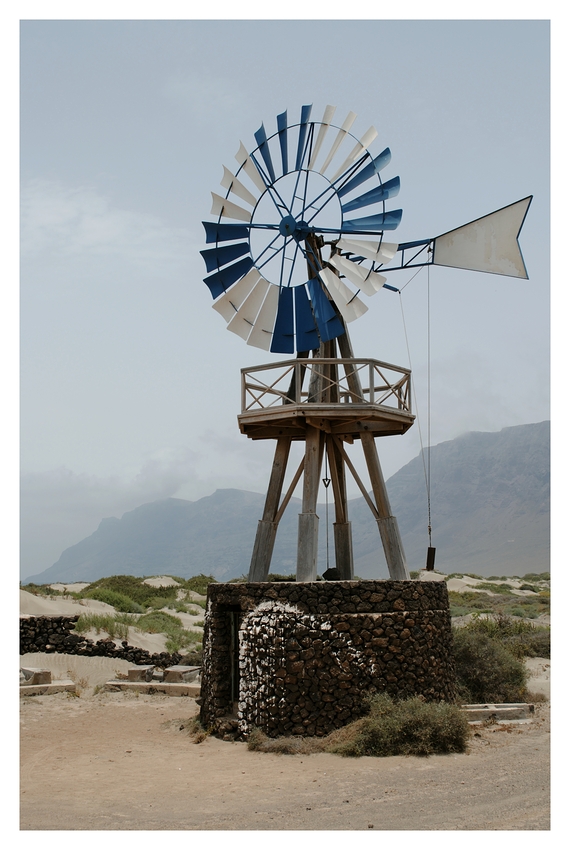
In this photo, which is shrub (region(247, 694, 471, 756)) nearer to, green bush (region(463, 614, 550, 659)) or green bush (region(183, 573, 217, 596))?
green bush (region(463, 614, 550, 659))

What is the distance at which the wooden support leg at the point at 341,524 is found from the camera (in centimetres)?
1596

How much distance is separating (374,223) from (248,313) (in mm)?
2737

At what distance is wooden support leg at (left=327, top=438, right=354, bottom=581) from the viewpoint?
1596 cm

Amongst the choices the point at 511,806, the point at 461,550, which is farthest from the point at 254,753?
the point at 461,550

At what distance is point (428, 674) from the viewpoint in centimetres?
1322

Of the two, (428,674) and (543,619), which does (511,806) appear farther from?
(543,619)

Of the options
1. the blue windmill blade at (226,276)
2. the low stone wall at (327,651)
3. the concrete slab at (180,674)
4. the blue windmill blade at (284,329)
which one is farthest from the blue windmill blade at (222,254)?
the concrete slab at (180,674)

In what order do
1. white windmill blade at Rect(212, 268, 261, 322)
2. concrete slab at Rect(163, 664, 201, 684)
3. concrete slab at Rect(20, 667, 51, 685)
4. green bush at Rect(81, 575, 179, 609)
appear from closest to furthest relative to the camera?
white windmill blade at Rect(212, 268, 261, 322), concrete slab at Rect(20, 667, 51, 685), concrete slab at Rect(163, 664, 201, 684), green bush at Rect(81, 575, 179, 609)

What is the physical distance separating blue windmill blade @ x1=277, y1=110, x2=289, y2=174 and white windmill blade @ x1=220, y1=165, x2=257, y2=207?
30.4 inches

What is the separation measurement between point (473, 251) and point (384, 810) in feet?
30.6

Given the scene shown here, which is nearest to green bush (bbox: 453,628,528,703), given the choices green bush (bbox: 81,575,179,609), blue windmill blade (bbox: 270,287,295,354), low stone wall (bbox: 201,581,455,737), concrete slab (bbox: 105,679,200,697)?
low stone wall (bbox: 201,581,455,737)

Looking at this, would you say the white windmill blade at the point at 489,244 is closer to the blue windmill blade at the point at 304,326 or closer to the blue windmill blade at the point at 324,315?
the blue windmill blade at the point at 324,315

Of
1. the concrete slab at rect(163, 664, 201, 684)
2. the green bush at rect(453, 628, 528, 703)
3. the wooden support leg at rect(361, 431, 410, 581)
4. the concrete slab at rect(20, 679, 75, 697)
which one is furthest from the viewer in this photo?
the concrete slab at rect(163, 664, 201, 684)

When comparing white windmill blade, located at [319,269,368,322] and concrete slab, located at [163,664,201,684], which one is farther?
concrete slab, located at [163,664,201,684]
